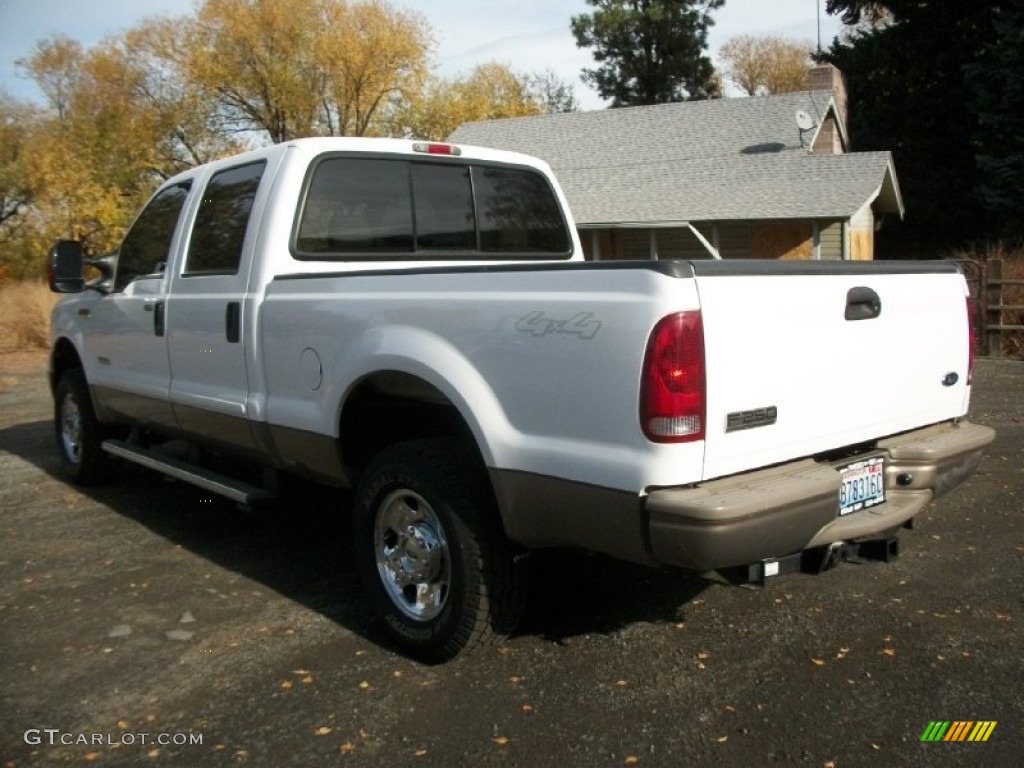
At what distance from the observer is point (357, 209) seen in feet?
15.6

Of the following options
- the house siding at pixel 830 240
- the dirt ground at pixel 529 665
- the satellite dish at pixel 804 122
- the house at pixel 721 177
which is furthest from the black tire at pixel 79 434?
the satellite dish at pixel 804 122

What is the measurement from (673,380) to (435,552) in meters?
1.33

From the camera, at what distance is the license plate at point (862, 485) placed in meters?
3.38

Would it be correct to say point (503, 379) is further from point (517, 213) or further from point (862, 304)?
point (517, 213)

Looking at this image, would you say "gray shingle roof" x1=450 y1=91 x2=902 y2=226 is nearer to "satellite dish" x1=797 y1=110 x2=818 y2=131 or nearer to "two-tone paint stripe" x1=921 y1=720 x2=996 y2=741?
"satellite dish" x1=797 y1=110 x2=818 y2=131

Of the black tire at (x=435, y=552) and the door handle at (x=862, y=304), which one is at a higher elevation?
the door handle at (x=862, y=304)

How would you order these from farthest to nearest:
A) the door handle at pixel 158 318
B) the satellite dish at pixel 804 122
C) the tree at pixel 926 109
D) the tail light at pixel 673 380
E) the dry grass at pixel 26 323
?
the tree at pixel 926 109 → the satellite dish at pixel 804 122 → the dry grass at pixel 26 323 → the door handle at pixel 158 318 → the tail light at pixel 673 380

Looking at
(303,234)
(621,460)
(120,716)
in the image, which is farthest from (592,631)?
(303,234)

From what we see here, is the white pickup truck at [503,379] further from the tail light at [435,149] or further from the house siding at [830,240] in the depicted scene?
the house siding at [830,240]

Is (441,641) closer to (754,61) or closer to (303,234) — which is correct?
(303,234)

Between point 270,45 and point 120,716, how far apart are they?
135ft

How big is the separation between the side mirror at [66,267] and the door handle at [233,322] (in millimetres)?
1997

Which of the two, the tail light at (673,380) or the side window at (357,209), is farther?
the side window at (357,209)

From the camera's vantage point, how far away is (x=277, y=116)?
41.3 meters
